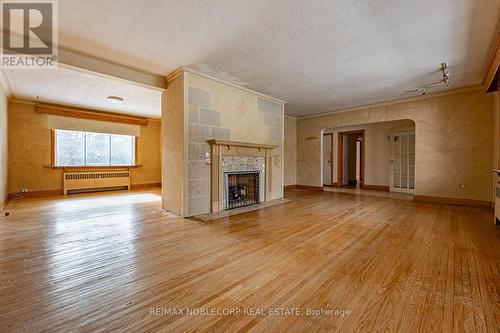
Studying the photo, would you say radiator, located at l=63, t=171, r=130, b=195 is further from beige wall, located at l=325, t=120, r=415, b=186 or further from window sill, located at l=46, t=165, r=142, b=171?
beige wall, located at l=325, t=120, r=415, b=186

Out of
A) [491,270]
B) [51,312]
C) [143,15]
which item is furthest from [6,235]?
[491,270]

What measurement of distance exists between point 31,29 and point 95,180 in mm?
5186

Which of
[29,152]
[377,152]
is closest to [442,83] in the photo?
[377,152]

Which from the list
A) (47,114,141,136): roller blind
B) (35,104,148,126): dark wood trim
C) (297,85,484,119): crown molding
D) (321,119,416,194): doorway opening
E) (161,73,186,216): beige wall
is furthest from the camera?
(321,119,416,194): doorway opening

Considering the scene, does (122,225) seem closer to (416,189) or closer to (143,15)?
(143,15)

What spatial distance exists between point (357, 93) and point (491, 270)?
13.7ft

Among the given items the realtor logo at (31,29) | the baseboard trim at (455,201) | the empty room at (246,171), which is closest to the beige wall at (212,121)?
the empty room at (246,171)

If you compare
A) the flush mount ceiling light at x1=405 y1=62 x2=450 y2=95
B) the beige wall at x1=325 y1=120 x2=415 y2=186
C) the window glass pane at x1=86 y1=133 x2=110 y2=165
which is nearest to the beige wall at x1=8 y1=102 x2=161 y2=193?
the window glass pane at x1=86 y1=133 x2=110 y2=165

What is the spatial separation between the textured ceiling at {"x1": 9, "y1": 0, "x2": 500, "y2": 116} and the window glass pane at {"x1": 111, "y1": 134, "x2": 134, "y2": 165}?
4.73m

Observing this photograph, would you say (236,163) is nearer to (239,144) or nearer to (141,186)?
(239,144)

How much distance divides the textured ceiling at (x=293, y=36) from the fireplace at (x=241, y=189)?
2.02 m

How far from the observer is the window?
260 inches

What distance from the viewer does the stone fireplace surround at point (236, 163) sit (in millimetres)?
4246

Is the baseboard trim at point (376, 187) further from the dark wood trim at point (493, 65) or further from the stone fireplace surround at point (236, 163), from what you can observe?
the stone fireplace surround at point (236, 163)
